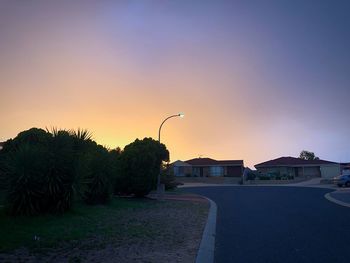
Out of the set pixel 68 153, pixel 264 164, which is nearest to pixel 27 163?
pixel 68 153

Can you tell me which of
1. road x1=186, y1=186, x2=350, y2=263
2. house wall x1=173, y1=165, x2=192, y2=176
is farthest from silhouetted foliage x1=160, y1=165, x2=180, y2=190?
house wall x1=173, y1=165, x2=192, y2=176

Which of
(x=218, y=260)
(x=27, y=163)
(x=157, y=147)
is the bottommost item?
(x=218, y=260)

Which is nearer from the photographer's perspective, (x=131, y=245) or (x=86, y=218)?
(x=131, y=245)

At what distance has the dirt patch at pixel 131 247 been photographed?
833 cm

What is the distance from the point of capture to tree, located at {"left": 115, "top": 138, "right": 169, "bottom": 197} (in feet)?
86.4

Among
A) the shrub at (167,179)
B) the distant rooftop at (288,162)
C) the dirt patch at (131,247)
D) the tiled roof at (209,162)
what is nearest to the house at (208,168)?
the tiled roof at (209,162)

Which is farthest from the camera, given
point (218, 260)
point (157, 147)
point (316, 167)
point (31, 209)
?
point (316, 167)

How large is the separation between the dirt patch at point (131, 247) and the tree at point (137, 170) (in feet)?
38.1

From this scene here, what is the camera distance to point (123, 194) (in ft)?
92.7

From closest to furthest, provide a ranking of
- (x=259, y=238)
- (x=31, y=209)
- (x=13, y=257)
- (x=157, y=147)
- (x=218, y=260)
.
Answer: (x=13, y=257)
(x=218, y=260)
(x=259, y=238)
(x=31, y=209)
(x=157, y=147)

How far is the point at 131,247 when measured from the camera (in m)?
9.74

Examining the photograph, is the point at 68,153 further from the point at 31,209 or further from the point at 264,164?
the point at 264,164

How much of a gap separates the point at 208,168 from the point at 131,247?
70198mm

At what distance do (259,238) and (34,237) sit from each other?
20.9ft
